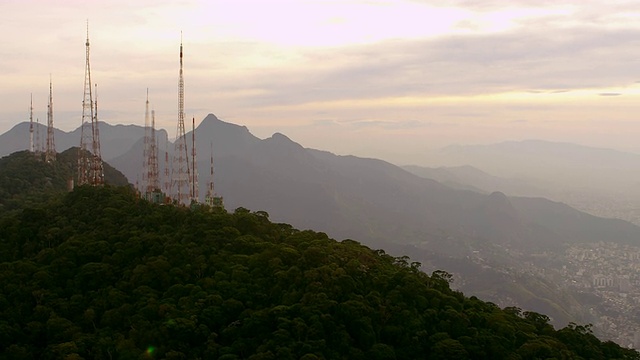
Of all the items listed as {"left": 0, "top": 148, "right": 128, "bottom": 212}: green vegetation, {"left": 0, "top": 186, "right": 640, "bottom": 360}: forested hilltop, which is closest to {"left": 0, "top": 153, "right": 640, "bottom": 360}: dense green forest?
{"left": 0, "top": 186, "right": 640, "bottom": 360}: forested hilltop

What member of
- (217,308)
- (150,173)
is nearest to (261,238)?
(217,308)

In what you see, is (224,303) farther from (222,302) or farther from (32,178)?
(32,178)

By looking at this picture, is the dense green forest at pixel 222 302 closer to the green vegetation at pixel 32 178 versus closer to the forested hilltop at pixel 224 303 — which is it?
the forested hilltop at pixel 224 303

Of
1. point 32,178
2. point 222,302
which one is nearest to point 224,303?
point 222,302

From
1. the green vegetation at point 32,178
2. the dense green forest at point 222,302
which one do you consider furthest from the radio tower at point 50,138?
the dense green forest at point 222,302

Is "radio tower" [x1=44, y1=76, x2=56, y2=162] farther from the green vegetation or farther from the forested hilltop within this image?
the forested hilltop
